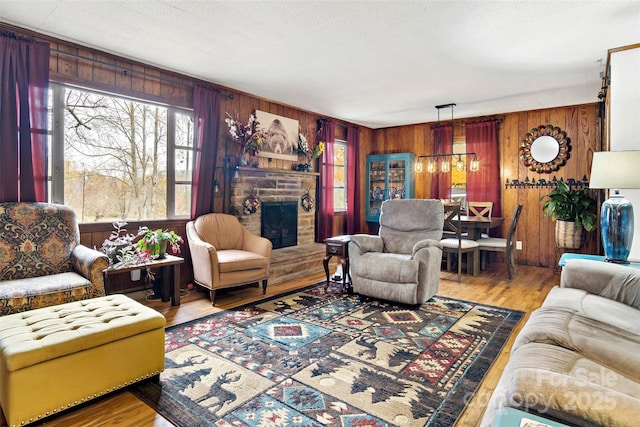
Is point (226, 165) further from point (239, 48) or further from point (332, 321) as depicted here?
point (332, 321)

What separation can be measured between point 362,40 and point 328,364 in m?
2.62

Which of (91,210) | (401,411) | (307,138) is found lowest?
(401,411)

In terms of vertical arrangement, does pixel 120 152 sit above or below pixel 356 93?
below

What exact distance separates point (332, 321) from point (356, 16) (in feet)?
8.08

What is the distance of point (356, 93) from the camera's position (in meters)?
4.86

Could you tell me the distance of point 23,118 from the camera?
9.95 feet

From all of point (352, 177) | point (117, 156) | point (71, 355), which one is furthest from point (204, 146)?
point (352, 177)

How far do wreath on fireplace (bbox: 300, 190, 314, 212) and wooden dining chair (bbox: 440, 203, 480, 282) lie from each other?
2.05 metres

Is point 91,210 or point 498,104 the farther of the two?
point 498,104

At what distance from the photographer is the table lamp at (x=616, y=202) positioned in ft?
8.32

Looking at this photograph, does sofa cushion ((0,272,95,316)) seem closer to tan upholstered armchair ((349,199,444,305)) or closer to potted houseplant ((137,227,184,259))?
potted houseplant ((137,227,184,259))

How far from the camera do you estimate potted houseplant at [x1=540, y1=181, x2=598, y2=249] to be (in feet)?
16.1

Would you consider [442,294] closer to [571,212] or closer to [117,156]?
[571,212]

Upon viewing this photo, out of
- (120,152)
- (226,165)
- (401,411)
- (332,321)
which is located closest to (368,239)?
(332,321)
